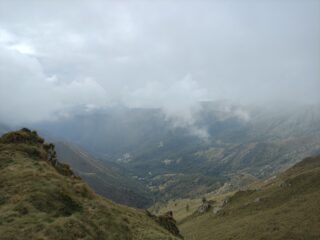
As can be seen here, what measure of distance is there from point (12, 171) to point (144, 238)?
65.7 ft

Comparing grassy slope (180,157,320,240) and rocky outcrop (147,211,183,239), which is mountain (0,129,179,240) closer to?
rocky outcrop (147,211,183,239)

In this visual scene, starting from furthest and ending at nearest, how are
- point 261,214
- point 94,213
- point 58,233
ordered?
point 261,214 < point 94,213 < point 58,233

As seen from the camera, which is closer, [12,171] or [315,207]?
[12,171]

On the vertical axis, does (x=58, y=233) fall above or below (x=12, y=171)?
below

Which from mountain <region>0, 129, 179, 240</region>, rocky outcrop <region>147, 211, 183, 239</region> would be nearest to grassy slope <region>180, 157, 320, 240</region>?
rocky outcrop <region>147, 211, 183, 239</region>

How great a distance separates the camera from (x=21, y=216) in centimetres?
3909

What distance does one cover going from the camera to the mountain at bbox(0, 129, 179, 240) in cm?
3733

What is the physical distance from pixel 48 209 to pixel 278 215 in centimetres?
8855

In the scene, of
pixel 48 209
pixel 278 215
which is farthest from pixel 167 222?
pixel 278 215

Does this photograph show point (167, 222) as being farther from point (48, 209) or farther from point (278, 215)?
point (278, 215)

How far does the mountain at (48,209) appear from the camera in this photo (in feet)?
122

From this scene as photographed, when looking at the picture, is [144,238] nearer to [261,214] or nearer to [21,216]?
[21,216]

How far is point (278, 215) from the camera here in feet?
373

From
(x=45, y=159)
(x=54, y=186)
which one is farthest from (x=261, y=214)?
(x=54, y=186)
